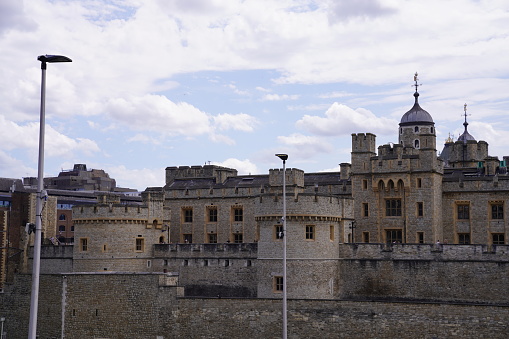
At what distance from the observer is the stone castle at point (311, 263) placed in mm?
42750

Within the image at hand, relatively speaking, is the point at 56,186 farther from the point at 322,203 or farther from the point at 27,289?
the point at 322,203

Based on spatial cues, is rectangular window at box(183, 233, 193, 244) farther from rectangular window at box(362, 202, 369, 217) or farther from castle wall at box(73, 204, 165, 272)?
rectangular window at box(362, 202, 369, 217)

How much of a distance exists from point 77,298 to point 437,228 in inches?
1066

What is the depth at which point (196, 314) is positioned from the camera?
149 feet

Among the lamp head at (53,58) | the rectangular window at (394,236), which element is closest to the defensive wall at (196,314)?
the rectangular window at (394,236)

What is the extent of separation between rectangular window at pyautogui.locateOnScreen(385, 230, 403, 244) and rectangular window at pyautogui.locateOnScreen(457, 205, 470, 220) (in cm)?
489

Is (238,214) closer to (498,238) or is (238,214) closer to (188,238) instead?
(188,238)

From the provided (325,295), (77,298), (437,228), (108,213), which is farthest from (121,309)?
(437,228)

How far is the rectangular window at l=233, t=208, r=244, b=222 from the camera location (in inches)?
2430

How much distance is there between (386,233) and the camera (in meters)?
55.7

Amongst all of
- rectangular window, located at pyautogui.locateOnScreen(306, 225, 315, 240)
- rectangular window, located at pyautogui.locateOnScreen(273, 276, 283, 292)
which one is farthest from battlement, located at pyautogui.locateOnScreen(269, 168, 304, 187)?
rectangular window, located at pyautogui.locateOnScreen(273, 276, 283, 292)

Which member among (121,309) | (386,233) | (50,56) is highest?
(50,56)

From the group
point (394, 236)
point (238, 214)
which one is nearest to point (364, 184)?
point (394, 236)

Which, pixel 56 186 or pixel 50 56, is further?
pixel 56 186
